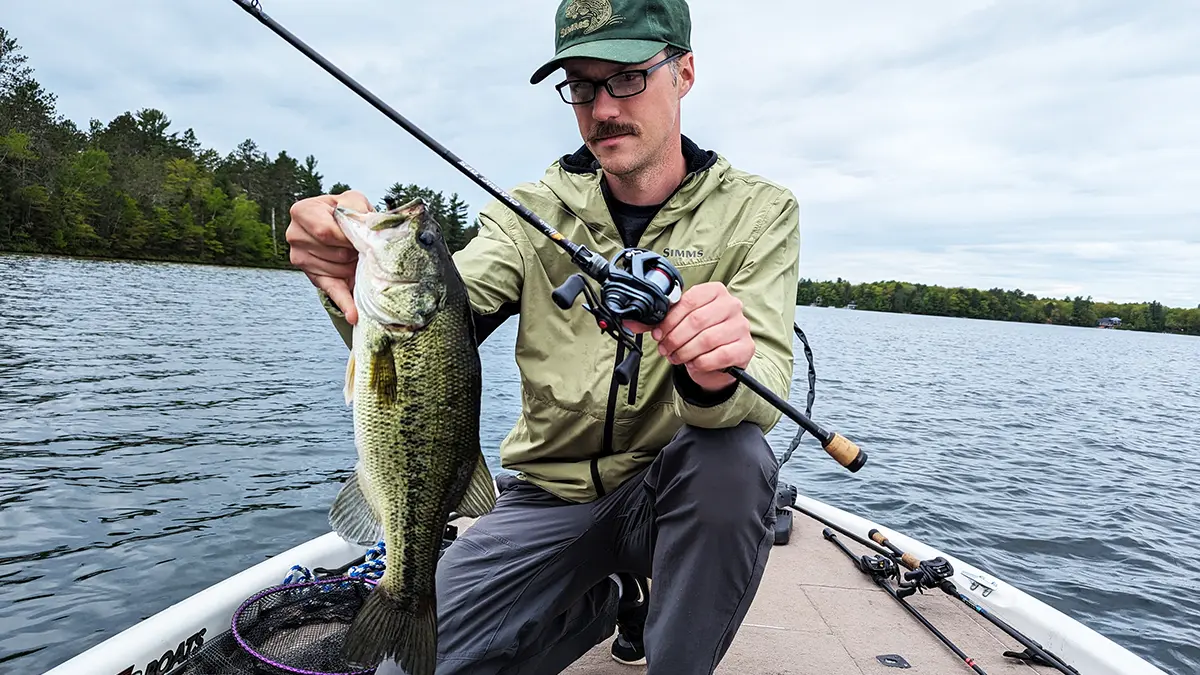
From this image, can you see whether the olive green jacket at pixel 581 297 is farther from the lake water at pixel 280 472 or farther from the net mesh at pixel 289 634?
the lake water at pixel 280 472

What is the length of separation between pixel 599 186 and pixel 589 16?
26.8 inches

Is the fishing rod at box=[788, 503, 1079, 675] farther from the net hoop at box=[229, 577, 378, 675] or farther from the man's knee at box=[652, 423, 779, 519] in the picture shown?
the net hoop at box=[229, 577, 378, 675]

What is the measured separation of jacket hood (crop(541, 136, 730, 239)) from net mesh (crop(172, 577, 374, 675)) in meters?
1.88

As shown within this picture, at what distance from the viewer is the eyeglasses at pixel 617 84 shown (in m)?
2.95

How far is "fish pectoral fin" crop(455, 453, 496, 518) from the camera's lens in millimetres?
2400

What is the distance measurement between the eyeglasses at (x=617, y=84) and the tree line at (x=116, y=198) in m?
38.0

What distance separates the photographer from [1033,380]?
2917cm

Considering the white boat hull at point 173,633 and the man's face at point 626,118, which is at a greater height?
the man's face at point 626,118

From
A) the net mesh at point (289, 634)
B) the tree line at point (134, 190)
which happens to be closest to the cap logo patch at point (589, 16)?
the net mesh at point (289, 634)

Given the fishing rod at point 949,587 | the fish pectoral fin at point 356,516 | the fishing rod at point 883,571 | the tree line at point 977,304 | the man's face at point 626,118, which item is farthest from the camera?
the tree line at point 977,304

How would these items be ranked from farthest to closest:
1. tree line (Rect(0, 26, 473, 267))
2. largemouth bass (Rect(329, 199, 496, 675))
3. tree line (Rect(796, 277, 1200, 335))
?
tree line (Rect(796, 277, 1200, 335)) < tree line (Rect(0, 26, 473, 267)) < largemouth bass (Rect(329, 199, 496, 675))

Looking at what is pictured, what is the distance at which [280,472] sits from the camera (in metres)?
9.30

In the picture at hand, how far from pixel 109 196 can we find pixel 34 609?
204 feet

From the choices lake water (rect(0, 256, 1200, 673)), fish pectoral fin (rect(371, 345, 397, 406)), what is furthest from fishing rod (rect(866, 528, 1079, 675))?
lake water (rect(0, 256, 1200, 673))
